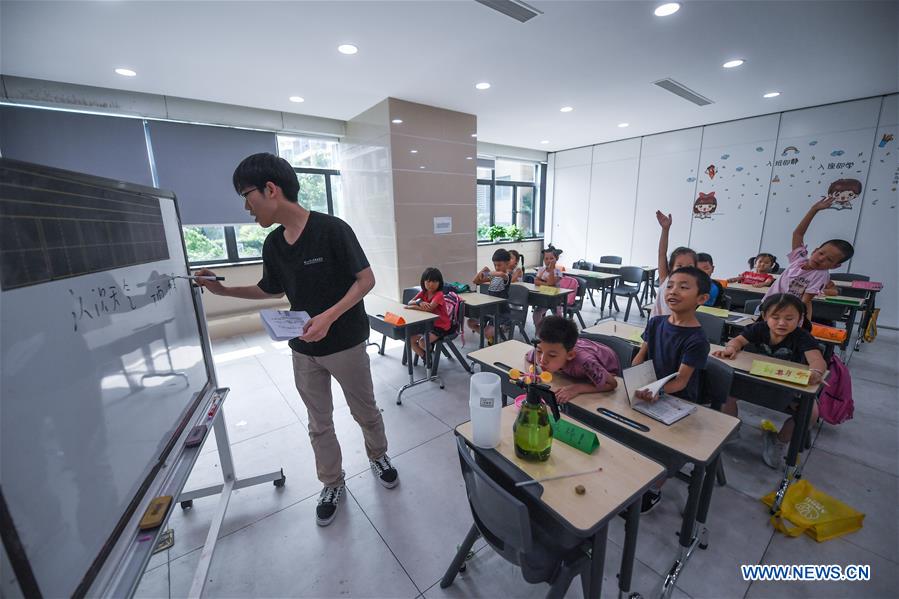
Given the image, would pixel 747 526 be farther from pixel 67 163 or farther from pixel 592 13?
pixel 67 163

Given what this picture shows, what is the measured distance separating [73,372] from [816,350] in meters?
2.95

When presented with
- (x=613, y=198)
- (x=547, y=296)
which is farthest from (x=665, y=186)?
(x=547, y=296)

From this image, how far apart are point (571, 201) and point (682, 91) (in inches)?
146

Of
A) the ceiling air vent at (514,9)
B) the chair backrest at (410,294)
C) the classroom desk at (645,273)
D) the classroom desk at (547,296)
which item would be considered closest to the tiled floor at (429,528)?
the chair backrest at (410,294)

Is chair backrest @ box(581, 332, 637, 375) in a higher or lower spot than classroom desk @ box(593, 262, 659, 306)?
higher

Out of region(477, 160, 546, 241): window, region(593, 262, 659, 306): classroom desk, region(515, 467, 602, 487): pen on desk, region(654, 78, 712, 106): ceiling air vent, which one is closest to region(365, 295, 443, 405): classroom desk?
region(515, 467, 602, 487): pen on desk

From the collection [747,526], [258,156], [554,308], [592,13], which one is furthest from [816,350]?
[258,156]

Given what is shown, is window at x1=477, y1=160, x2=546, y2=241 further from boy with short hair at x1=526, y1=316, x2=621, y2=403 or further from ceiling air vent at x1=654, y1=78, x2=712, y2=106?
boy with short hair at x1=526, y1=316, x2=621, y2=403

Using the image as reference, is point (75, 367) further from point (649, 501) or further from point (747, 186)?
point (747, 186)

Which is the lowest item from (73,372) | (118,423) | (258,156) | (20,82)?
(118,423)

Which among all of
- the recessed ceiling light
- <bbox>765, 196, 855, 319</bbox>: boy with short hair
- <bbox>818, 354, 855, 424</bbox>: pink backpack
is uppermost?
the recessed ceiling light

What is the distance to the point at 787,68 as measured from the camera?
347 cm

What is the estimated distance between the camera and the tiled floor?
4.66ft

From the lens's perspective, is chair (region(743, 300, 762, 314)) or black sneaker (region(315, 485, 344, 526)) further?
chair (region(743, 300, 762, 314))
